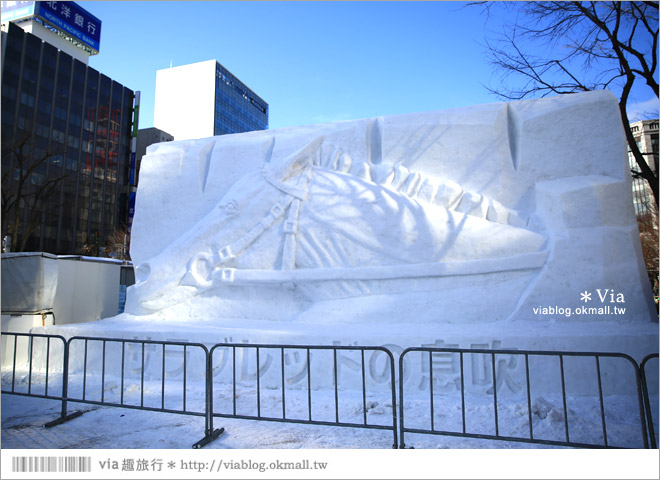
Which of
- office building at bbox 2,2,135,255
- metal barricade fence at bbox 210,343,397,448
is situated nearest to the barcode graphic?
metal barricade fence at bbox 210,343,397,448

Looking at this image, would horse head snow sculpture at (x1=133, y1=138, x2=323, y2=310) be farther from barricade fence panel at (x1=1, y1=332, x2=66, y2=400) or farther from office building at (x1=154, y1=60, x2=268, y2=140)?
office building at (x1=154, y1=60, x2=268, y2=140)

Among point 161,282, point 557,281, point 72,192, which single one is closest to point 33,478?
point 161,282

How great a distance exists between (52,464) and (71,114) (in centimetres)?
3927

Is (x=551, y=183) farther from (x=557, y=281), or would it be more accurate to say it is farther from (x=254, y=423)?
(x=254, y=423)

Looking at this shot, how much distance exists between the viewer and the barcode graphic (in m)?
2.49

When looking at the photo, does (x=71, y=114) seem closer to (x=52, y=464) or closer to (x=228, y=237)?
(x=228, y=237)

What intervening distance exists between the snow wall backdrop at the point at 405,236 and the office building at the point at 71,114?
26.6 metres

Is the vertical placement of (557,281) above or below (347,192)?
below

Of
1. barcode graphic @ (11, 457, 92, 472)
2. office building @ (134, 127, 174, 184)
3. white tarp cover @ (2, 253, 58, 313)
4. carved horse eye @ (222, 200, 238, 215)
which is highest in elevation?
office building @ (134, 127, 174, 184)

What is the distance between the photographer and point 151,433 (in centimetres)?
332

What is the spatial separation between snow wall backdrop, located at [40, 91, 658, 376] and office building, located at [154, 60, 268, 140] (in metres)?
24.4

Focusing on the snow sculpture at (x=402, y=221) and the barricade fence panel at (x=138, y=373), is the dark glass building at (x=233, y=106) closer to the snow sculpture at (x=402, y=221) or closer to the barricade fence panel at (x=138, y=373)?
the snow sculpture at (x=402, y=221)

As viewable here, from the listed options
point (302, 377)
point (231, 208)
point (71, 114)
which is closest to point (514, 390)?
point (302, 377)

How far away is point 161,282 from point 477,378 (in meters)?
4.08
